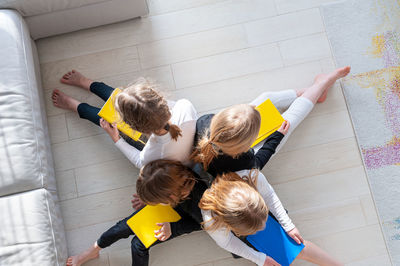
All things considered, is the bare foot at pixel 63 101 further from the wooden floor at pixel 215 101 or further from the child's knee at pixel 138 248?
the child's knee at pixel 138 248

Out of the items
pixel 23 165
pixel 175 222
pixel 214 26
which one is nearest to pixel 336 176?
pixel 175 222

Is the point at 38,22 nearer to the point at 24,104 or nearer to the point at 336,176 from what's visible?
the point at 24,104

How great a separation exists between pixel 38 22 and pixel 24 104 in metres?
0.45

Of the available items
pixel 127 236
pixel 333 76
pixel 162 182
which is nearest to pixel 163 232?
pixel 127 236

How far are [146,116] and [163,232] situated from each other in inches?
23.1

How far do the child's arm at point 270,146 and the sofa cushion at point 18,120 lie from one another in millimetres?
965

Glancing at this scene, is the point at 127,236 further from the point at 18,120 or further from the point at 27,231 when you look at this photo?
the point at 18,120

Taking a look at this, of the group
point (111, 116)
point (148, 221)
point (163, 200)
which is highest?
point (111, 116)

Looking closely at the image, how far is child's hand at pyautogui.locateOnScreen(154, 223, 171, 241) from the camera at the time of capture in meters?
1.45

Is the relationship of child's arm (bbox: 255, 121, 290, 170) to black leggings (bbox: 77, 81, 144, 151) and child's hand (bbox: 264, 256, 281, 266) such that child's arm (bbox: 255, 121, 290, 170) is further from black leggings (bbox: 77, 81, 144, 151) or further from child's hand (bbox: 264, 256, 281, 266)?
black leggings (bbox: 77, 81, 144, 151)

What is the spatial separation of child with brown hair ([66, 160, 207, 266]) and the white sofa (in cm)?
21

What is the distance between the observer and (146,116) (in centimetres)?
114

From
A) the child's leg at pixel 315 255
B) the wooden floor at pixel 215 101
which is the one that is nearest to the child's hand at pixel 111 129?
the wooden floor at pixel 215 101

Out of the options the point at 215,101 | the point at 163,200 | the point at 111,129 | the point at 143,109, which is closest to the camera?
the point at 143,109
